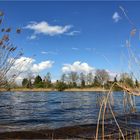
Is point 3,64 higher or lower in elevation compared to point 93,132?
higher

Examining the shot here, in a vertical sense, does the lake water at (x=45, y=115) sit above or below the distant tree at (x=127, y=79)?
below

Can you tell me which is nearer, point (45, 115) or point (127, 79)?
point (127, 79)

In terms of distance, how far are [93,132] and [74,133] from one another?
69cm

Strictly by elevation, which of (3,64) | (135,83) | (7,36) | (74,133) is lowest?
Answer: (74,133)

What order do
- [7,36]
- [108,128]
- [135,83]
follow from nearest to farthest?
[135,83] → [7,36] → [108,128]

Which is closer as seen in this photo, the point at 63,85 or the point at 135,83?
the point at 135,83

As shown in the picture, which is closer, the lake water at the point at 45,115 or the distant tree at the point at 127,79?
the distant tree at the point at 127,79

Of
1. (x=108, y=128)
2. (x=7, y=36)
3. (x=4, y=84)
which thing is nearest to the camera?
(x=7, y=36)

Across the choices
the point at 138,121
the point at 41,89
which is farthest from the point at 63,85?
the point at 138,121

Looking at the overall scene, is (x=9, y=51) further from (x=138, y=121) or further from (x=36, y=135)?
(x=138, y=121)

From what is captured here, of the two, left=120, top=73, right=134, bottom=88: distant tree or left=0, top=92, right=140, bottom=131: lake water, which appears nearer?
left=120, top=73, right=134, bottom=88: distant tree

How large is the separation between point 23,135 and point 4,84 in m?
1.81

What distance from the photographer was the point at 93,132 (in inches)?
439

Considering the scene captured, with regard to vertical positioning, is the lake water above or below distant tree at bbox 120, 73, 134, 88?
below
